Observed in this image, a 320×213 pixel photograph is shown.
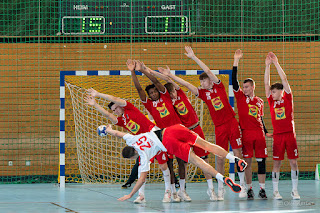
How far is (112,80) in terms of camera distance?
11.6 meters

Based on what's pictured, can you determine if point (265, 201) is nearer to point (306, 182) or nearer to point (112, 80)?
point (306, 182)

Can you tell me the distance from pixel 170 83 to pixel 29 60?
537 cm

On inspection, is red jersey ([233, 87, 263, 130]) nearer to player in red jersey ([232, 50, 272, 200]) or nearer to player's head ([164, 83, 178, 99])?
player in red jersey ([232, 50, 272, 200])

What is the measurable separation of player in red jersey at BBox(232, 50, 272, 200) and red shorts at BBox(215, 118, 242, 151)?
0.15m

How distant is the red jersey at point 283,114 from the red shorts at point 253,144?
31cm

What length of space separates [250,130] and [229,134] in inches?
14.2

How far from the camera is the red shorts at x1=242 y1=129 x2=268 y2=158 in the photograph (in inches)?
319

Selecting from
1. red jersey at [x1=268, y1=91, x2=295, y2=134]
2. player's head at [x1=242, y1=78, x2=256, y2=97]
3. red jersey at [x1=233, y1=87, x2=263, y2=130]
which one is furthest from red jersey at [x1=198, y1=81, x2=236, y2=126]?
red jersey at [x1=268, y1=91, x2=295, y2=134]

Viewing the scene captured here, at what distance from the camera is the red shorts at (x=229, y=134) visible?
8.08 metres

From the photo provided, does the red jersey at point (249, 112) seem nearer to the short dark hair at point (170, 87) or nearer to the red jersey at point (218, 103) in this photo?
the red jersey at point (218, 103)

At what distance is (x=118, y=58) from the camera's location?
12414 mm

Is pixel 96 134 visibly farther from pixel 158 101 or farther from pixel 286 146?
pixel 286 146

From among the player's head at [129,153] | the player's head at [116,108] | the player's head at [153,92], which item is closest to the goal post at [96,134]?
the player's head at [116,108]

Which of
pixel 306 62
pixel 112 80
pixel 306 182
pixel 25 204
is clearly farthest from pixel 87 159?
pixel 306 62
